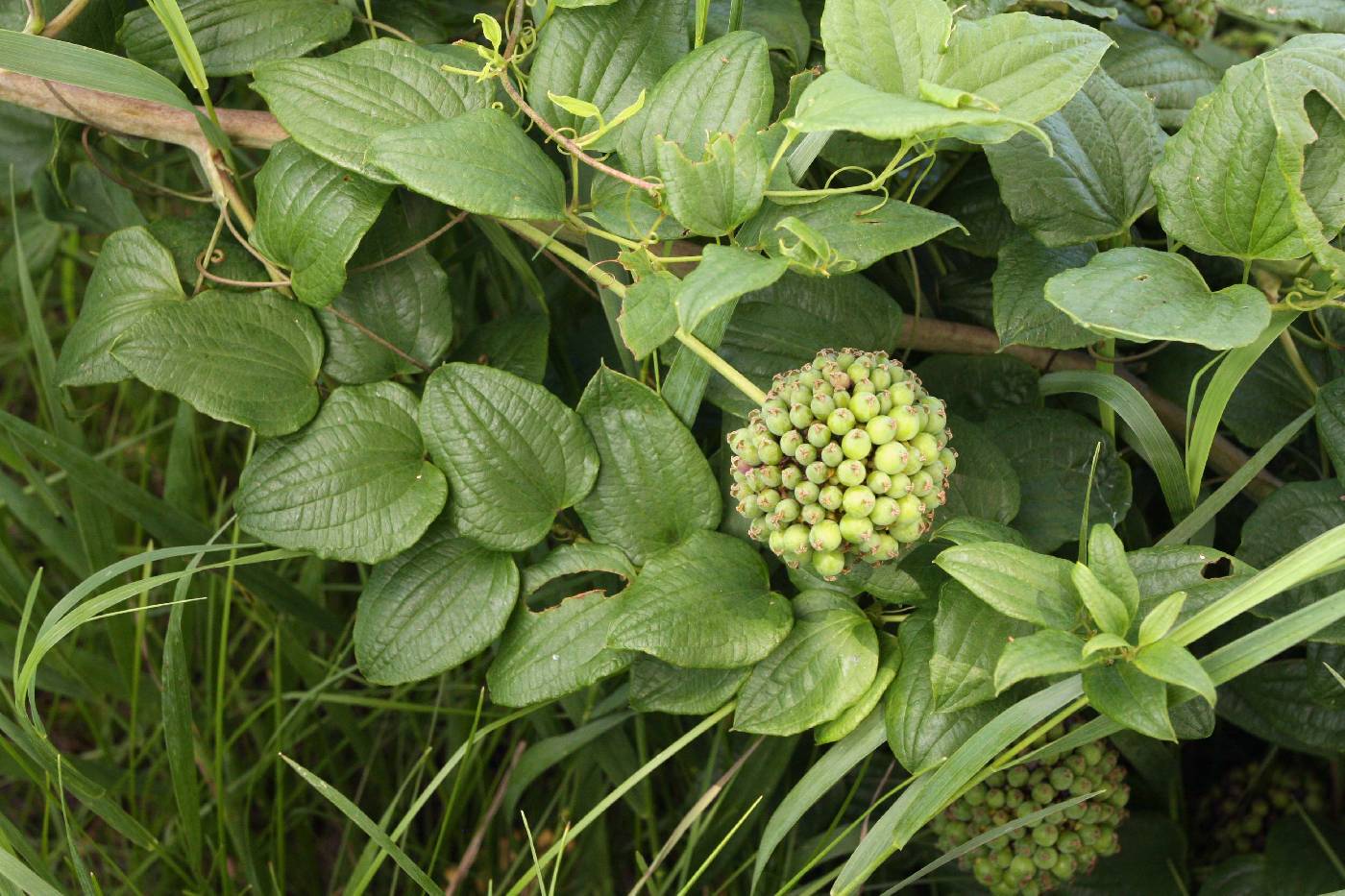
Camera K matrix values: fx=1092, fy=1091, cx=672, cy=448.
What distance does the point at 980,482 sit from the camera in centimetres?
83

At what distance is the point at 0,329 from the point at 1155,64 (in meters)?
1.58

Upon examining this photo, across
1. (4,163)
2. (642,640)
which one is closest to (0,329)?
(4,163)

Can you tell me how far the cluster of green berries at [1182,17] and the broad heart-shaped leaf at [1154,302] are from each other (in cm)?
40

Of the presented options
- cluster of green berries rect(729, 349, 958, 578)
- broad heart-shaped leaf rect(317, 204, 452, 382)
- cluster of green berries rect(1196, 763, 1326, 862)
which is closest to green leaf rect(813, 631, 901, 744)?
cluster of green berries rect(729, 349, 958, 578)

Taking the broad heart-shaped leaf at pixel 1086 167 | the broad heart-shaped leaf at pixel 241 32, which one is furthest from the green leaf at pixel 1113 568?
the broad heart-shaped leaf at pixel 241 32

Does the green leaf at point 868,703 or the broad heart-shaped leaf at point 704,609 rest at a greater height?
the broad heart-shaped leaf at point 704,609

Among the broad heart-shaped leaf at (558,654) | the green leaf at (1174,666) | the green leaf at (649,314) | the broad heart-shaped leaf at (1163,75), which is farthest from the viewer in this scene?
the broad heart-shaped leaf at (1163,75)

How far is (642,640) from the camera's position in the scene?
0.74 metres

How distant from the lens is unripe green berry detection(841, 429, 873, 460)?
67cm

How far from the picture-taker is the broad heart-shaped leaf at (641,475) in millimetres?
825

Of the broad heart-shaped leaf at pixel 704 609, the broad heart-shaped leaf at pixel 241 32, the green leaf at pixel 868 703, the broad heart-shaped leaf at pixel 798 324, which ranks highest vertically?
the broad heart-shaped leaf at pixel 241 32

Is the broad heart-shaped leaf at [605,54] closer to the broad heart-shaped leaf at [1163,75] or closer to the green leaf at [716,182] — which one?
the green leaf at [716,182]

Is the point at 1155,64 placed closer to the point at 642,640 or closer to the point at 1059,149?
the point at 1059,149

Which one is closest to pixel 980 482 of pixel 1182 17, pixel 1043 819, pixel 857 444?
pixel 857 444
